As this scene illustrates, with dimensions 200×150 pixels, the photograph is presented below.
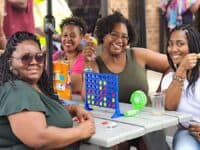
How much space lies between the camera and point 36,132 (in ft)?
7.13

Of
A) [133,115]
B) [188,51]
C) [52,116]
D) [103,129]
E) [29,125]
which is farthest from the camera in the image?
[188,51]

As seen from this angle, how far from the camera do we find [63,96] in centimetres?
340

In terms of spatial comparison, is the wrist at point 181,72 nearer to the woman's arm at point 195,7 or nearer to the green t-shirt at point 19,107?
the green t-shirt at point 19,107

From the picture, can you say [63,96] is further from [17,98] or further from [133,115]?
[17,98]

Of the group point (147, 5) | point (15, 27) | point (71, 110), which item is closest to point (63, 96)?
point (71, 110)

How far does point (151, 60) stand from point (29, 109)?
1.48 m

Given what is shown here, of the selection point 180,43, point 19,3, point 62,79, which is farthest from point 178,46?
point 19,3

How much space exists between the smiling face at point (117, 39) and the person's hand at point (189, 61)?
639 mm

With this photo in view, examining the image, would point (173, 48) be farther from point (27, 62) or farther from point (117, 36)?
point (27, 62)

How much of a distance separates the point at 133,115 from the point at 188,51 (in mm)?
575

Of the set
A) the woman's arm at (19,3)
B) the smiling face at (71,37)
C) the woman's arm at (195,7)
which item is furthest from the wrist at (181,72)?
the woman's arm at (195,7)

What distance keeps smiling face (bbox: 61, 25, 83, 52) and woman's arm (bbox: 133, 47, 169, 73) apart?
1.94 feet

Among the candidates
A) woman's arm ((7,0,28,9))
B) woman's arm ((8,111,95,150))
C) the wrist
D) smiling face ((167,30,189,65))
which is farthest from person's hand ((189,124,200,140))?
woman's arm ((7,0,28,9))

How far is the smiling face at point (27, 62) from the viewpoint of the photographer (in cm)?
241
